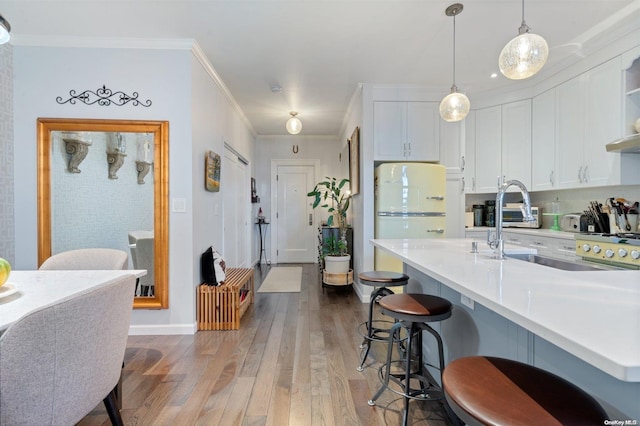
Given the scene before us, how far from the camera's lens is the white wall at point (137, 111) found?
8.43ft

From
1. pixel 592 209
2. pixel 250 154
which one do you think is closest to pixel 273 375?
pixel 592 209

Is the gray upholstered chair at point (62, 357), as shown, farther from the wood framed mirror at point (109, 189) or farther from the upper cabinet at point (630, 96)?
the upper cabinet at point (630, 96)

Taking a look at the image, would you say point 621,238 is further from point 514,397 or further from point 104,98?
point 104,98

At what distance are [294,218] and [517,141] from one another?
13.2 feet

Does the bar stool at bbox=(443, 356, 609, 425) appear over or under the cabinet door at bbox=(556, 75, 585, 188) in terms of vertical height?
under

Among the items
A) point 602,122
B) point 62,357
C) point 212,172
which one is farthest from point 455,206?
point 62,357

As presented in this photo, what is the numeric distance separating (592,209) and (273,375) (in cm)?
335

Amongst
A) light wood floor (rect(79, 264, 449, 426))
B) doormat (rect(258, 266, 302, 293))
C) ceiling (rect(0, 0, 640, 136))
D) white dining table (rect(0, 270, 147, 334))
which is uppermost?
ceiling (rect(0, 0, 640, 136))

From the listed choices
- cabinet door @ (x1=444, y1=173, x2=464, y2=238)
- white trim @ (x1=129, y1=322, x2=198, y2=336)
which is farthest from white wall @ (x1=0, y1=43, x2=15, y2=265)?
cabinet door @ (x1=444, y1=173, x2=464, y2=238)

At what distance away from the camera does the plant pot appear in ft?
12.7

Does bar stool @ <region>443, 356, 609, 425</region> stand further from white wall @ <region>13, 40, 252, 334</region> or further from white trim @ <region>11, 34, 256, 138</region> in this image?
white trim @ <region>11, 34, 256, 138</region>

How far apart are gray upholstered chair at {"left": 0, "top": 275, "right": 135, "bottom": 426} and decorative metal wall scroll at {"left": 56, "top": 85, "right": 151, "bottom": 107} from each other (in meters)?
2.17

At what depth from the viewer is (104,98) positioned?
262 centimetres

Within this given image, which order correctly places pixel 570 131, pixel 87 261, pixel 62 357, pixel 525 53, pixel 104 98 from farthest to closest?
pixel 570 131 < pixel 104 98 < pixel 87 261 < pixel 525 53 < pixel 62 357
